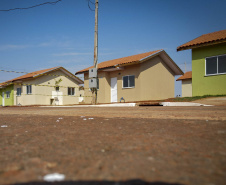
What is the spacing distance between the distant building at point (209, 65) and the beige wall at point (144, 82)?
4.77 m

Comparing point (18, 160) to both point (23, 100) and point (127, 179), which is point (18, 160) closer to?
point (127, 179)

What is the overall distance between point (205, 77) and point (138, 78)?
18.6 ft

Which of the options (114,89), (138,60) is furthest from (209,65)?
(114,89)

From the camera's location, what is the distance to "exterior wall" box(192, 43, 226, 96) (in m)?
11.4

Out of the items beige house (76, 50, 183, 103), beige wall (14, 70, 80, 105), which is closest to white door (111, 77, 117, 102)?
beige house (76, 50, 183, 103)

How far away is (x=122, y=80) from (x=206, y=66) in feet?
24.3

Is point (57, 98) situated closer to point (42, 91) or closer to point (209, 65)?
point (42, 91)

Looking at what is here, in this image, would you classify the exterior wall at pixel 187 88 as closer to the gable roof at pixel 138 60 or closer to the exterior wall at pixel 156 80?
the gable roof at pixel 138 60

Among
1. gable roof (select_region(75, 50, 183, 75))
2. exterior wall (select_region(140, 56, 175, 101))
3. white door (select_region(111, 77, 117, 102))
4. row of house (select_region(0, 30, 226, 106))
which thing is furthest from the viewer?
white door (select_region(111, 77, 117, 102))

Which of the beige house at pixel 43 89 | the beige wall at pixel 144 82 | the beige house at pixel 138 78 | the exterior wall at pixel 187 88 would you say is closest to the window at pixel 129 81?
the beige house at pixel 138 78

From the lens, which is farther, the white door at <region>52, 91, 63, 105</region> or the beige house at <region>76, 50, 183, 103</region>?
the white door at <region>52, 91, 63, 105</region>

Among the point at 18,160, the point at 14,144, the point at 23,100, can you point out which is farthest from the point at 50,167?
the point at 23,100

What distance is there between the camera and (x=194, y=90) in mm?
12359

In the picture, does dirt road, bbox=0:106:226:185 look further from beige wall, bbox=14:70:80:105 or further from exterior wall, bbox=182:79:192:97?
exterior wall, bbox=182:79:192:97
